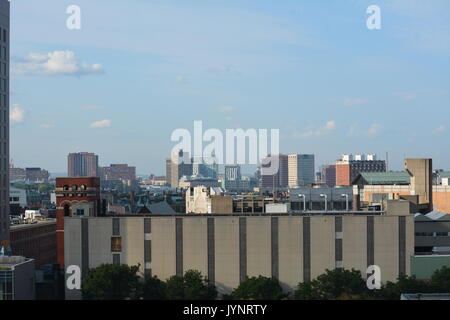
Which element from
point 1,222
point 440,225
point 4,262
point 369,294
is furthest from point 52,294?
point 440,225

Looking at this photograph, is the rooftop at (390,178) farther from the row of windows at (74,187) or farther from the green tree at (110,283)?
the green tree at (110,283)

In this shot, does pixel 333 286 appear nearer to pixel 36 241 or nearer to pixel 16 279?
pixel 16 279

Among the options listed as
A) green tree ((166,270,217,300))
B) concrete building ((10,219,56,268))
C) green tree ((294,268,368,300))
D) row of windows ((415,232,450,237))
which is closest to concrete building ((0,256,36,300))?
green tree ((166,270,217,300))

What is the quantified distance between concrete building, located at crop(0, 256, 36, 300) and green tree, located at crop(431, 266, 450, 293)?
1132 inches

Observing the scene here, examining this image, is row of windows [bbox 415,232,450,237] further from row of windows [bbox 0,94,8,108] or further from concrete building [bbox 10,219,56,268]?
concrete building [bbox 10,219,56,268]

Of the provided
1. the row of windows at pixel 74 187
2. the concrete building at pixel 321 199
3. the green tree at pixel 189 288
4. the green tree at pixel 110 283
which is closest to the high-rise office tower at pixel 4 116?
the row of windows at pixel 74 187

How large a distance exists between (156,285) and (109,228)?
19.9 feet

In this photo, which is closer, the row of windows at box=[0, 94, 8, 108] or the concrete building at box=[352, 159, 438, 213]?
the row of windows at box=[0, 94, 8, 108]

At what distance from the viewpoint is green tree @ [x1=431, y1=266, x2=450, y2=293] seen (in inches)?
2271

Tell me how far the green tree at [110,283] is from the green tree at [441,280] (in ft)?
68.0

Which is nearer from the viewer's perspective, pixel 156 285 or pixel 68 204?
pixel 156 285
